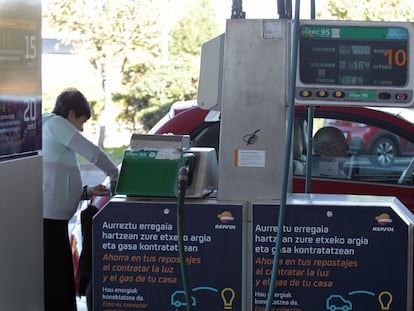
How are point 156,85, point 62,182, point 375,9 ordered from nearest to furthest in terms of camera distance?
point 62,182 → point 375,9 → point 156,85

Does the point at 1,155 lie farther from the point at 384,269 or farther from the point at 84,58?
the point at 84,58

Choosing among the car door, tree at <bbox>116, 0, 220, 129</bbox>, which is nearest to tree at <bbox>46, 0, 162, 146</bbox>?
tree at <bbox>116, 0, 220, 129</bbox>

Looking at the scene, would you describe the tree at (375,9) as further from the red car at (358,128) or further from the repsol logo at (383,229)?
the repsol logo at (383,229)

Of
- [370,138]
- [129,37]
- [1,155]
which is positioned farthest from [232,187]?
[129,37]

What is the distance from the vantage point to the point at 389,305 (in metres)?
3.31

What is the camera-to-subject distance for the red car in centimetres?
606

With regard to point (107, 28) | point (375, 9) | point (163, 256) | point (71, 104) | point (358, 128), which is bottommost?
point (163, 256)

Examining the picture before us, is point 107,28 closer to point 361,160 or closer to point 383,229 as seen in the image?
point 361,160

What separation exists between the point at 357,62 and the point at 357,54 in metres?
0.03

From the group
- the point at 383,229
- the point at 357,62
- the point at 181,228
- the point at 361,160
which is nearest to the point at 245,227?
the point at 181,228

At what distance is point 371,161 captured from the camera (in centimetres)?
639

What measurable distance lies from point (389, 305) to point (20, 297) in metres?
1.78

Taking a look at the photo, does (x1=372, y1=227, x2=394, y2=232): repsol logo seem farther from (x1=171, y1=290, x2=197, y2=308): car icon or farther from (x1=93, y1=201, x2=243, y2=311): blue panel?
(x1=171, y1=290, x2=197, y2=308): car icon

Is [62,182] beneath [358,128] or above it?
beneath
